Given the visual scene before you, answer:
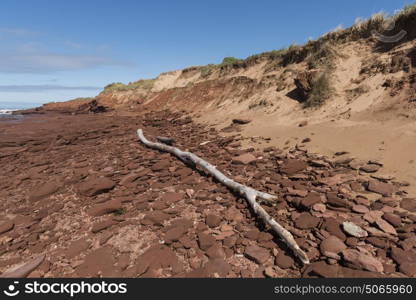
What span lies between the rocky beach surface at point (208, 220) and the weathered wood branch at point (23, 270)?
0.08m

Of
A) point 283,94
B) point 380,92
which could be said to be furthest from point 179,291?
point 283,94

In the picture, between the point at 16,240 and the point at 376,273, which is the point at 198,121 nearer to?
the point at 16,240

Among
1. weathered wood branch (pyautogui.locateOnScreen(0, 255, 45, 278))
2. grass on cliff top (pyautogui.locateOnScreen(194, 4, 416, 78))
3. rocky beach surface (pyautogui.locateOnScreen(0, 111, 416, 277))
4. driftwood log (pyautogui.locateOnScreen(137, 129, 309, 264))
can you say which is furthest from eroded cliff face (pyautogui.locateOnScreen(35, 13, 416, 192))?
weathered wood branch (pyautogui.locateOnScreen(0, 255, 45, 278))

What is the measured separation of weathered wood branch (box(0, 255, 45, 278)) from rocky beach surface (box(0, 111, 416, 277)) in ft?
0.26

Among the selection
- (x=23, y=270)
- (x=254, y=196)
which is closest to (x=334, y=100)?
(x=254, y=196)

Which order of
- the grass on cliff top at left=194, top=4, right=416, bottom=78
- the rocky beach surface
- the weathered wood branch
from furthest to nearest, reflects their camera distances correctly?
the grass on cliff top at left=194, top=4, right=416, bottom=78 → the weathered wood branch → the rocky beach surface

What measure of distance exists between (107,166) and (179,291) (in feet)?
18.1

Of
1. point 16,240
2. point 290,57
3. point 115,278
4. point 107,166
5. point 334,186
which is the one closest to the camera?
point 115,278

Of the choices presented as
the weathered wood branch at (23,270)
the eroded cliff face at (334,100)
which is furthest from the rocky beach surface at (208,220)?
the eroded cliff face at (334,100)

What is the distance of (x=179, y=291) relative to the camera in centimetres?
271

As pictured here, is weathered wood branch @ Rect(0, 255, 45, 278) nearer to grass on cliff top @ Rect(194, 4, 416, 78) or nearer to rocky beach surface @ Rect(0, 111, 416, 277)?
rocky beach surface @ Rect(0, 111, 416, 277)

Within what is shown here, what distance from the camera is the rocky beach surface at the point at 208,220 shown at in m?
2.97

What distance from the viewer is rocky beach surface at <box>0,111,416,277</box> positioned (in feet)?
9.75

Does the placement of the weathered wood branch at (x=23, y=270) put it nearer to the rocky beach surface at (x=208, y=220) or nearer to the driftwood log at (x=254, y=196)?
the rocky beach surface at (x=208, y=220)
